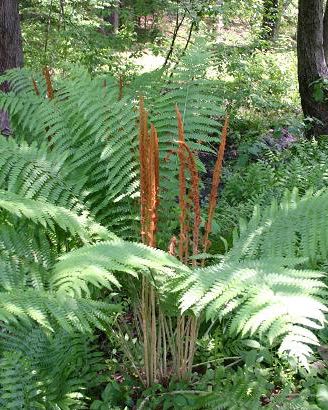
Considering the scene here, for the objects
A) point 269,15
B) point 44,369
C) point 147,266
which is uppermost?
point 269,15

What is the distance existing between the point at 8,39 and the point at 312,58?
3141 millimetres

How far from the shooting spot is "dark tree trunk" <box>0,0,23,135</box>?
4754 millimetres

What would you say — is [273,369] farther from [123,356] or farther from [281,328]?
[281,328]

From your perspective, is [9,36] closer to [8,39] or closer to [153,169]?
[8,39]

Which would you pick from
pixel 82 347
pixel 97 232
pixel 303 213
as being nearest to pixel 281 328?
pixel 303 213

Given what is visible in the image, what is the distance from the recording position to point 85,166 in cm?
238

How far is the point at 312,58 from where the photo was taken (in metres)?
5.36

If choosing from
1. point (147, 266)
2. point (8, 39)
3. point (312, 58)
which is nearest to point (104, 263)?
point (147, 266)

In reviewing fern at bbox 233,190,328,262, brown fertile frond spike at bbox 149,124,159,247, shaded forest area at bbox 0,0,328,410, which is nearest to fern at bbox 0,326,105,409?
shaded forest area at bbox 0,0,328,410

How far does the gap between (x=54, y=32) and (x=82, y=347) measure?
5.60 meters

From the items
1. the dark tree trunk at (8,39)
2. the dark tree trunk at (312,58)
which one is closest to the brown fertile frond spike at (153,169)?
the dark tree trunk at (8,39)

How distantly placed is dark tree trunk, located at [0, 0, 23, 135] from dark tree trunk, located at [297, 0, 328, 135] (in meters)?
2.96

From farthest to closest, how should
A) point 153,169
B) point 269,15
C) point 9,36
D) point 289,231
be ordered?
point 269,15 < point 9,36 < point 289,231 < point 153,169

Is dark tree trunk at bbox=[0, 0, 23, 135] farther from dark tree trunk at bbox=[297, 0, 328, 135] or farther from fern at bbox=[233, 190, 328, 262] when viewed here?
fern at bbox=[233, 190, 328, 262]
